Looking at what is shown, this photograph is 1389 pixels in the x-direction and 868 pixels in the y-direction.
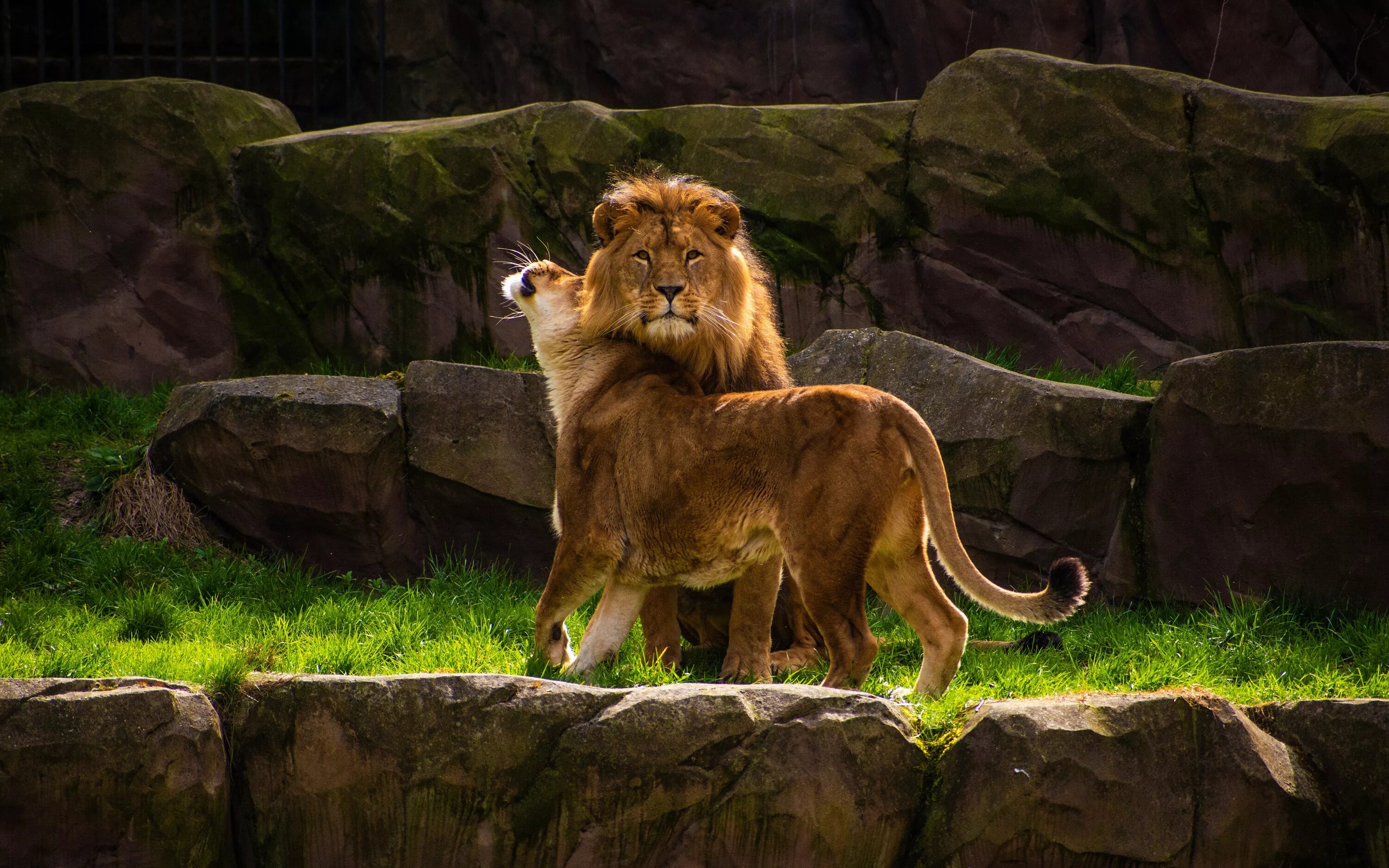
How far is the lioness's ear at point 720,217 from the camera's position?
5281mm

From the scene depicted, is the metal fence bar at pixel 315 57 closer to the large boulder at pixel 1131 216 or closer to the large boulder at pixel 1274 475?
the large boulder at pixel 1131 216

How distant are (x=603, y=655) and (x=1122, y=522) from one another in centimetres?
258

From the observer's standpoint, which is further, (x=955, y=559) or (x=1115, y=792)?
(x=955, y=559)

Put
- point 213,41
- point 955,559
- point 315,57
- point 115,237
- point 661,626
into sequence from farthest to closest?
1. point 315,57
2. point 213,41
3. point 115,237
4. point 661,626
5. point 955,559

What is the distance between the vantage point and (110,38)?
1003 cm

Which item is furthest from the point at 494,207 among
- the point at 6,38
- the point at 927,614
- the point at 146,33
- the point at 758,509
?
the point at 927,614

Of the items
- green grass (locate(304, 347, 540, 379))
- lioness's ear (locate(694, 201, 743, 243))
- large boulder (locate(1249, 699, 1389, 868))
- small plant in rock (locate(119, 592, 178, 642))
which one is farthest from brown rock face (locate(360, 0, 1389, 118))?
large boulder (locate(1249, 699, 1389, 868))

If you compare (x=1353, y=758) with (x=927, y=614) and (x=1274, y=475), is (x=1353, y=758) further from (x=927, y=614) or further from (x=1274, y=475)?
(x=1274, y=475)

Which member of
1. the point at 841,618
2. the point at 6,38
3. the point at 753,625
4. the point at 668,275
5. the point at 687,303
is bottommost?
the point at 753,625

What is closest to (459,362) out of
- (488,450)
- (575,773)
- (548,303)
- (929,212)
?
(488,450)

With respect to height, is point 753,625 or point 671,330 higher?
point 671,330

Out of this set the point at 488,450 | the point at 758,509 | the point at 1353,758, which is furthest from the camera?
the point at 488,450

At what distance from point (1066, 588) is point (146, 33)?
335 inches

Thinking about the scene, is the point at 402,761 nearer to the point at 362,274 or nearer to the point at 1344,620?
the point at 1344,620
